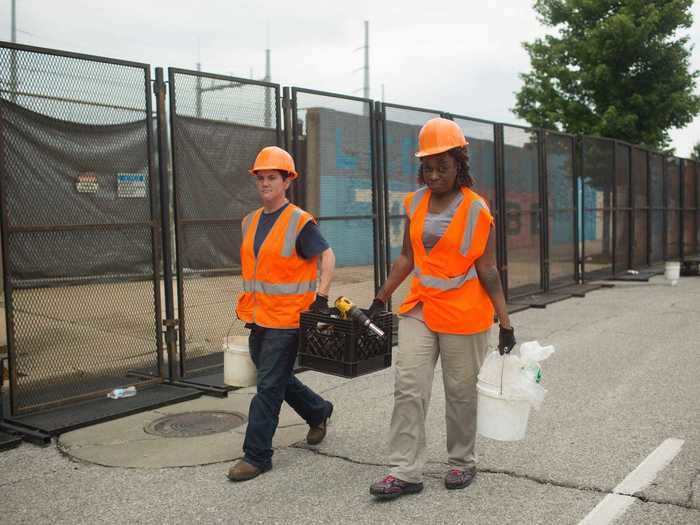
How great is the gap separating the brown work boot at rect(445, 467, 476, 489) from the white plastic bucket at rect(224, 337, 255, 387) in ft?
→ 5.47

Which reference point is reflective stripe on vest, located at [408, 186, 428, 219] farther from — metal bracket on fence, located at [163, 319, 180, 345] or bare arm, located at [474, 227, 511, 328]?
metal bracket on fence, located at [163, 319, 180, 345]

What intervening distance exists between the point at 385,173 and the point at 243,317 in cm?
509

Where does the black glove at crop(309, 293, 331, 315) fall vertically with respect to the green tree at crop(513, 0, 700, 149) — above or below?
below

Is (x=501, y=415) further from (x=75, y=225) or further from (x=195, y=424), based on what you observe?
(x=75, y=225)

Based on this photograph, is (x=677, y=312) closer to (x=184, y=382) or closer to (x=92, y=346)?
(x=184, y=382)

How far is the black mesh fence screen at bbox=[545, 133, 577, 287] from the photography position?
14.5 meters

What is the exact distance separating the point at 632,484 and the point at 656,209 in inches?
673

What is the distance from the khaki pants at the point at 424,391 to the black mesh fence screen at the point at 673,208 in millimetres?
18432

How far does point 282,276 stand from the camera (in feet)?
16.4

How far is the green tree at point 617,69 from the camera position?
22.8 metres

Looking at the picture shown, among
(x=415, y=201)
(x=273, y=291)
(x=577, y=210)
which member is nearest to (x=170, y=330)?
(x=273, y=291)

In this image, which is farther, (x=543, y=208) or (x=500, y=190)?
(x=543, y=208)

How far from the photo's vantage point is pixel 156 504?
4.49 meters

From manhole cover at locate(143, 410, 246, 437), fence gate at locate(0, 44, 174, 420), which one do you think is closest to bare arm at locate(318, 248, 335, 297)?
manhole cover at locate(143, 410, 246, 437)
